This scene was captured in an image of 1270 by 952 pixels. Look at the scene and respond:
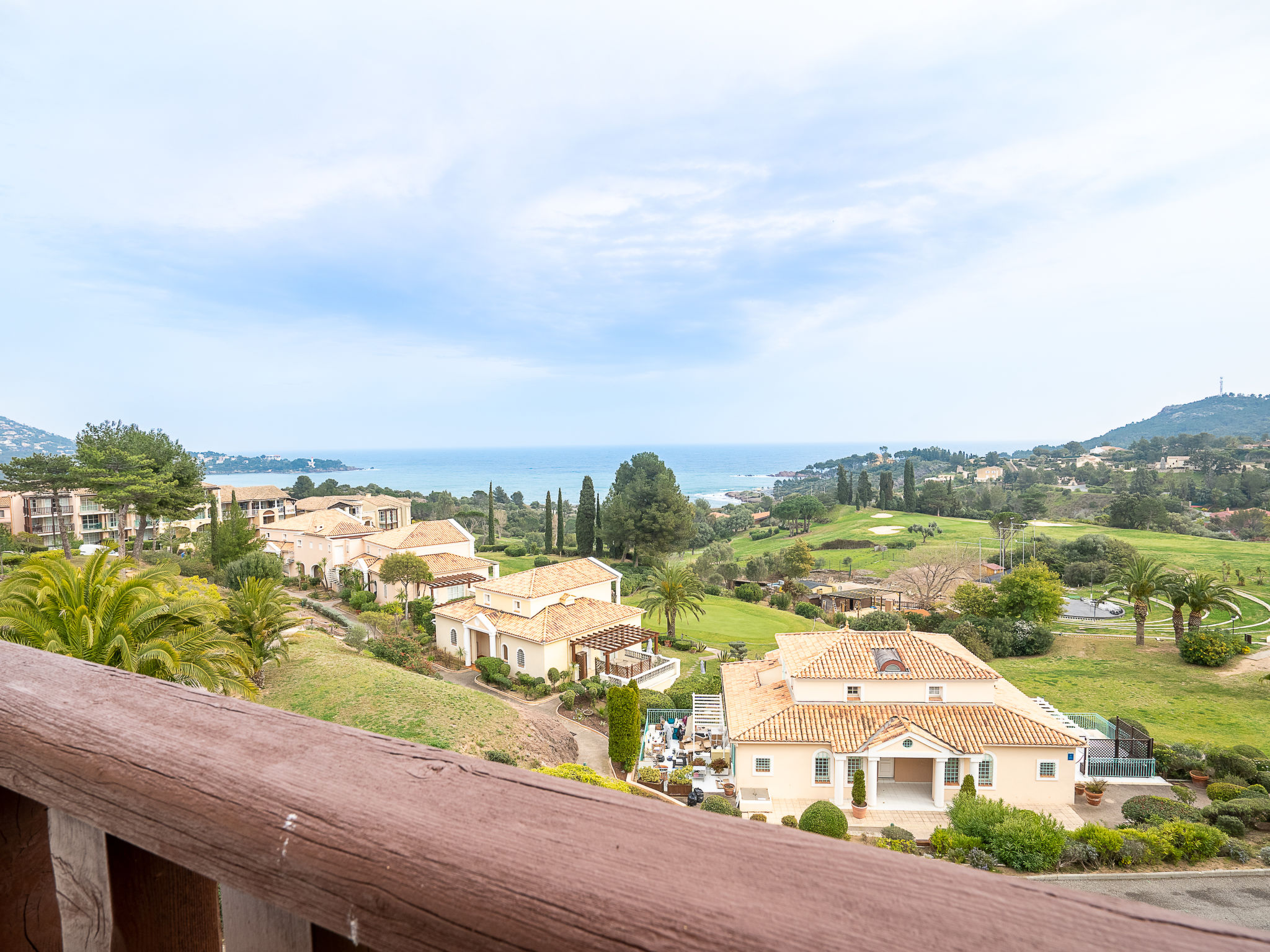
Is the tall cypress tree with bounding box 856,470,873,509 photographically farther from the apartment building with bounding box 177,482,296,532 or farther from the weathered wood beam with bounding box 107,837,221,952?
the weathered wood beam with bounding box 107,837,221,952

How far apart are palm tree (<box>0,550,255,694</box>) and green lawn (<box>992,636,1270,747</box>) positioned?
92.0 ft

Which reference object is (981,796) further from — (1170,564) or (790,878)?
(1170,564)

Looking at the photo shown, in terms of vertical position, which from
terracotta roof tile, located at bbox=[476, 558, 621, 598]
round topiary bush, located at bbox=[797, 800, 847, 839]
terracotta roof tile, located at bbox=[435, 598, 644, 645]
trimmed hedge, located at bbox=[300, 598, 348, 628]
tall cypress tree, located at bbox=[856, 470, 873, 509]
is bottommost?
round topiary bush, located at bbox=[797, 800, 847, 839]

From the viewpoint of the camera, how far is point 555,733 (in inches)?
810

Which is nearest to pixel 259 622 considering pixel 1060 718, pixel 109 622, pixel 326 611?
pixel 109 622

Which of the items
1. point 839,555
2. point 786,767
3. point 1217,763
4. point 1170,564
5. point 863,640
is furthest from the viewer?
point 839,555

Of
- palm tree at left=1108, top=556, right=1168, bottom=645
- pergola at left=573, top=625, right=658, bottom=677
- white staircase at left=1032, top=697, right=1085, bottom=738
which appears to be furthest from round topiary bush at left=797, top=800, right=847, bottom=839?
palm tree at left=1108, top=556, right=1168, bottom=645

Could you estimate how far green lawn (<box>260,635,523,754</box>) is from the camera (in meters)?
18.3

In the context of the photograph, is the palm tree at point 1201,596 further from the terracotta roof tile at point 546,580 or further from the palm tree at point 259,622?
the palm tree at point 259,622

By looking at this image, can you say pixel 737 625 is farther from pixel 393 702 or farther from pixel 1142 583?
pixel 393 702

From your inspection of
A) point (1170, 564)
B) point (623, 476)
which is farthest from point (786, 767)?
point (1170, 564)

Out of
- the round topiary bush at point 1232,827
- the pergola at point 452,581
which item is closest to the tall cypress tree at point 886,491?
the pergola at point 452,581

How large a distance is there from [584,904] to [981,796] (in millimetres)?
20809

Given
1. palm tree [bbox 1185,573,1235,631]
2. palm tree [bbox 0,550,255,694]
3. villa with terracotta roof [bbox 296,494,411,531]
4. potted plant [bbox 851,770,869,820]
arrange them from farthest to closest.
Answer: villa with terracotta roof [bbox 296,494,411,531]
palm tree [bbox 1185,573,1235,631]
potted plant [bbox 851,770,869,820]
palm tree [bbox 0,550,255,694]
